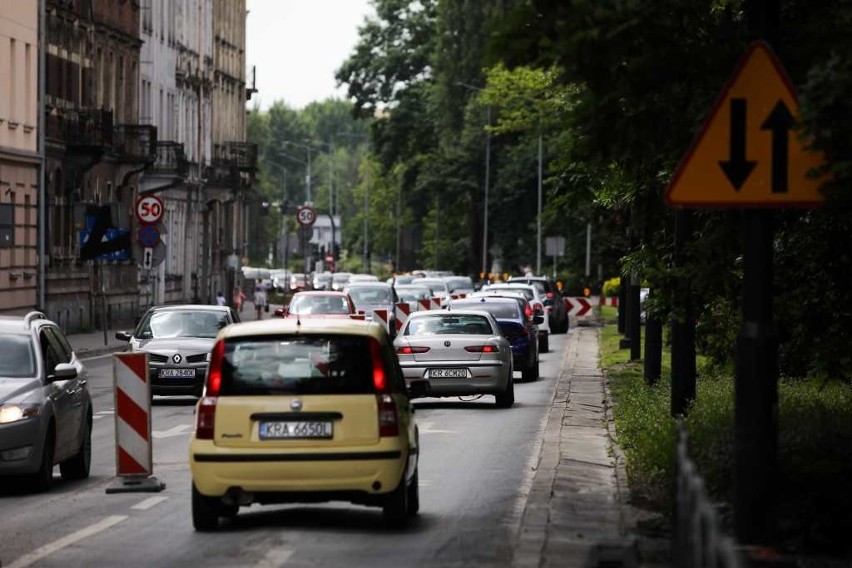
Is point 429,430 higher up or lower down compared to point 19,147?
lower down

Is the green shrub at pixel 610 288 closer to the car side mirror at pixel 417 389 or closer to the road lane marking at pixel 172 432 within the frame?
the road lane marking at pixel 172 432

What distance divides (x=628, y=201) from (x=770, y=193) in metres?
10.6

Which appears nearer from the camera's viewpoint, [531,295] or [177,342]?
[177,342]

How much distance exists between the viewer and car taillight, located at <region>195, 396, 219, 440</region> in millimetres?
15094

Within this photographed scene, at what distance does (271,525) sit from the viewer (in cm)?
1584

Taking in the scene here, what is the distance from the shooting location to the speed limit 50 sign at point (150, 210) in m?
52.0

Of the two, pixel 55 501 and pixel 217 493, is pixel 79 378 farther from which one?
pixel 217 493

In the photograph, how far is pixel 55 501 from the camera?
1809cm

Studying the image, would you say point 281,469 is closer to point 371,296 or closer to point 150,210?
point 150,210

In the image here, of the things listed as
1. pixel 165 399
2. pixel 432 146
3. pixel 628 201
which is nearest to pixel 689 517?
pixel 628 201

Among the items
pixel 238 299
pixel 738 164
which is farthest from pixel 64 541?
pixel 238 299

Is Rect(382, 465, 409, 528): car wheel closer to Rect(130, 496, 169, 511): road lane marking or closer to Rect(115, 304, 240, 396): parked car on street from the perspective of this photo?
Rect(130, 496, 169, 511): road lane marking

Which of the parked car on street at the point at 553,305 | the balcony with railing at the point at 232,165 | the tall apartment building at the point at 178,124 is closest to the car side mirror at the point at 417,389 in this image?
the parked car on street at the point at 553,305

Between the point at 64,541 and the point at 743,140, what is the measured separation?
5.81 meters
